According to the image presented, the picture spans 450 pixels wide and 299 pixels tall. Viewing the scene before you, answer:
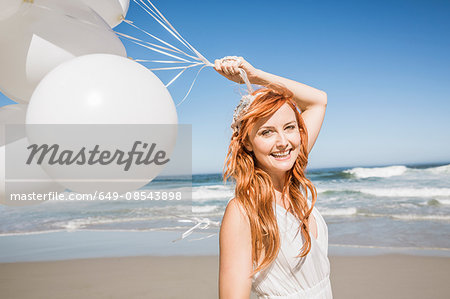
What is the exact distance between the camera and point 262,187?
5.51 feet

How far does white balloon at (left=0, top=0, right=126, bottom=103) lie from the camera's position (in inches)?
63.1

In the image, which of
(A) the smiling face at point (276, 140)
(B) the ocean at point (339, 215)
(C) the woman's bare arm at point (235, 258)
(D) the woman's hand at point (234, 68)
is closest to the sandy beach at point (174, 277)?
(B) the ocean at point (339, 215)

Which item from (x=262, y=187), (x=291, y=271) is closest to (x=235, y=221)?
(x=262, y=187)

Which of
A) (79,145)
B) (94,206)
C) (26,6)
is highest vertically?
(26,6)

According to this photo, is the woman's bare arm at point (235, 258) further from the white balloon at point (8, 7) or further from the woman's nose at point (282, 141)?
the white balloon at point (8, 7)

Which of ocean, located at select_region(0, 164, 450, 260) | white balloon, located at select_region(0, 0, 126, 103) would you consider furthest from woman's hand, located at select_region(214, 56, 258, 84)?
ocean, located at select_region(0, 164, 450, 260)

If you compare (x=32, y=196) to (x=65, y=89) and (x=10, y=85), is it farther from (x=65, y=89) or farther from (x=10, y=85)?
(x=65, y=89)

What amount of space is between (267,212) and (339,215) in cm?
888

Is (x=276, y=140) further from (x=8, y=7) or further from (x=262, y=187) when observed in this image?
(x=8, y=7)

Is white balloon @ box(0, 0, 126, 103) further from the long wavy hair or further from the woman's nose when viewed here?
the woman's nose

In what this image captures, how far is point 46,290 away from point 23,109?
4455 millimetres

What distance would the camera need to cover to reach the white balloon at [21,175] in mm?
1763

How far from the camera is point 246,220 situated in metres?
1.49

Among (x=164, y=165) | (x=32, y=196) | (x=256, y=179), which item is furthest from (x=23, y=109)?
(x=256, y=179)
